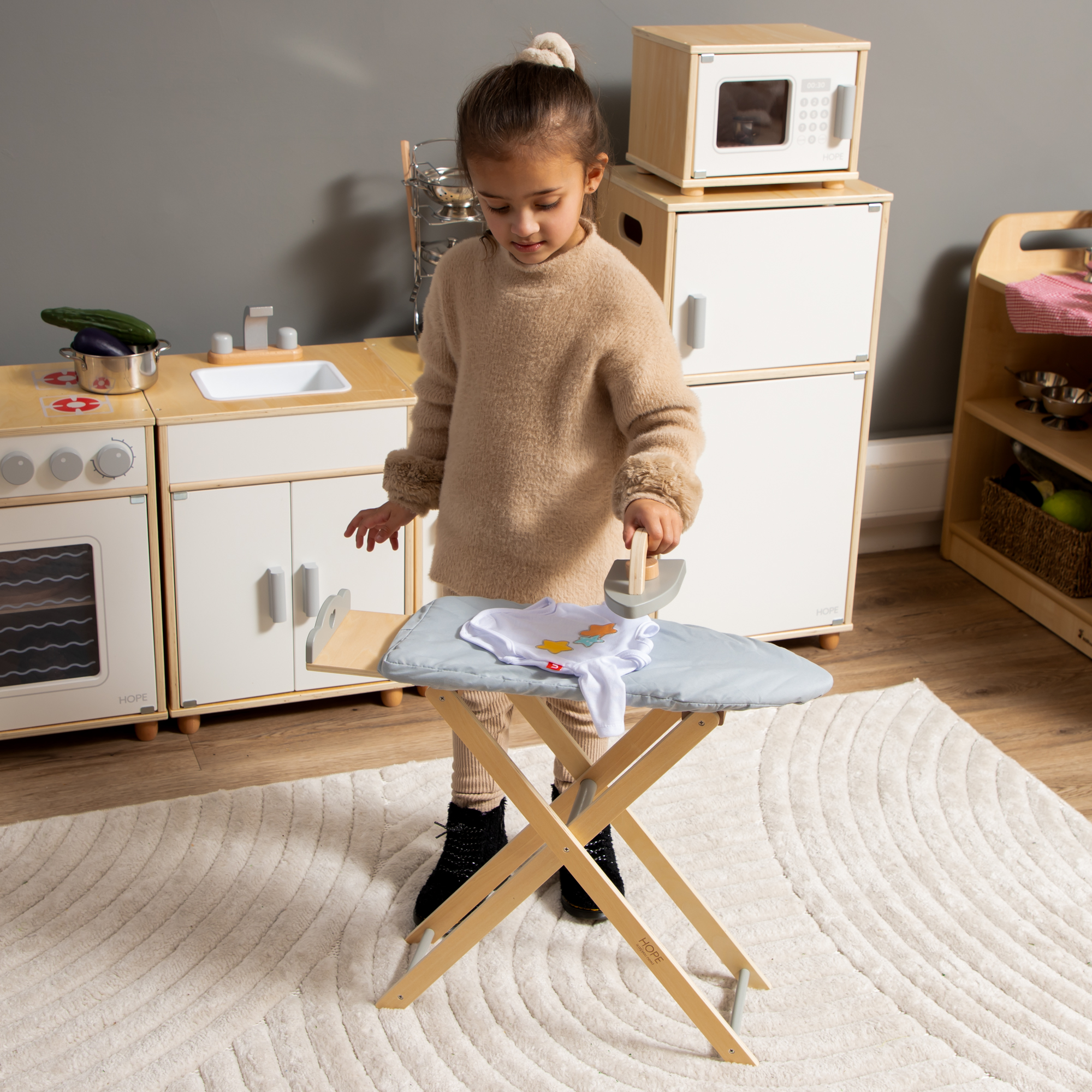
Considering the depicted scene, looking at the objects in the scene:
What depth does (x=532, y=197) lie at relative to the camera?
135 centimetres

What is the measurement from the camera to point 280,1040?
1.57m

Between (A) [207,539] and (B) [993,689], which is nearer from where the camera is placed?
(A) [207,539]

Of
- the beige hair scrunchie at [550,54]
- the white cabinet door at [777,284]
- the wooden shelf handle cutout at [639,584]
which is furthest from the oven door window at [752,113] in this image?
the wooden shelf handle cutout at [639,584]

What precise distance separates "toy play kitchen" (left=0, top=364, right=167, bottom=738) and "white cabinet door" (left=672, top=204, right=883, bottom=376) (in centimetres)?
99

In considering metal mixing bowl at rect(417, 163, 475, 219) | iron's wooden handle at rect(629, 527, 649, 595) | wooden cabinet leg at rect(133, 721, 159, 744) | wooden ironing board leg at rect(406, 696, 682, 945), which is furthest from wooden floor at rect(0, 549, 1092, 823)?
iron's wooden handle at rect(629, 527, 649, 595)

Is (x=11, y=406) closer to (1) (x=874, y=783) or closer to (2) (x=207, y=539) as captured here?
(2) (x=207, y=539)

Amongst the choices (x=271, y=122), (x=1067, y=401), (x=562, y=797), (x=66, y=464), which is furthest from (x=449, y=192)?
(x=1067, y=401)

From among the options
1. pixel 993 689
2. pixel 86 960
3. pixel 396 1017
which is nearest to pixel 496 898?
pixel 396 1017

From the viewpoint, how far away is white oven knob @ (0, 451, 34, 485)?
1.96 meters

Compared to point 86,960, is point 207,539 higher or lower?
higher

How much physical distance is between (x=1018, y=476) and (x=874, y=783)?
1.08 meters

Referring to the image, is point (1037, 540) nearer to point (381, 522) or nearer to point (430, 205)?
point (430, 205)

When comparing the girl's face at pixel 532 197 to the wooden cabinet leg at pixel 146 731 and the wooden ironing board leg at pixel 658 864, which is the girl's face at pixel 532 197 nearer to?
the wooden ironing board leg at pixel 658 864

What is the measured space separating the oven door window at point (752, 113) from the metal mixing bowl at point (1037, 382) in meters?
0.97
